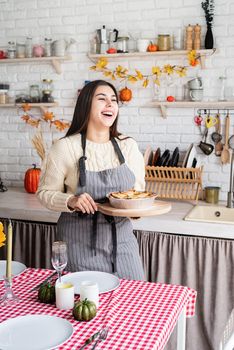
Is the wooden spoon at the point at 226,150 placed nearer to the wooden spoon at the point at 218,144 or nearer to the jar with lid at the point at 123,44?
the wooden spoon at the point at 218,144

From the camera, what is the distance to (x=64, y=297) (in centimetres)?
193

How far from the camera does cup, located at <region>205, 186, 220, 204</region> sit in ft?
12.3

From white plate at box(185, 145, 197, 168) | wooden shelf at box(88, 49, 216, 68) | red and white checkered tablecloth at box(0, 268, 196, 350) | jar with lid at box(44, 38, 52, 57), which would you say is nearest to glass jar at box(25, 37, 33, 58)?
jar with lid at box(44, 38, 52, 57)

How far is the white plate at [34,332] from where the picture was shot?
1.64 meters

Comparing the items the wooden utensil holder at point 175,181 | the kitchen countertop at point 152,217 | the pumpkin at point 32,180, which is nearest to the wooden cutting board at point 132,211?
the kitchen countertop at point 152,217

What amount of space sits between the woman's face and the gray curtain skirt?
3.22ft

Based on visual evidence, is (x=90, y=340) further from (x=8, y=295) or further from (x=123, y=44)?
(x=123, y=44)

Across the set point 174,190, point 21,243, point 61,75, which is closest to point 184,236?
point 174,190

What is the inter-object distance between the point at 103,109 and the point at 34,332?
4.20 feet

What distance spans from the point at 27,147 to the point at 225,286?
2169 mm

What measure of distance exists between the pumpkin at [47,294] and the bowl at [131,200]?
0.59 meters

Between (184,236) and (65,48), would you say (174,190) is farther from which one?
A: (65,48)

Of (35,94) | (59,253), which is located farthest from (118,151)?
(35,94)

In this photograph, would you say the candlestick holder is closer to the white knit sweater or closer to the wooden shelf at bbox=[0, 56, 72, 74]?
the white knit sweater
